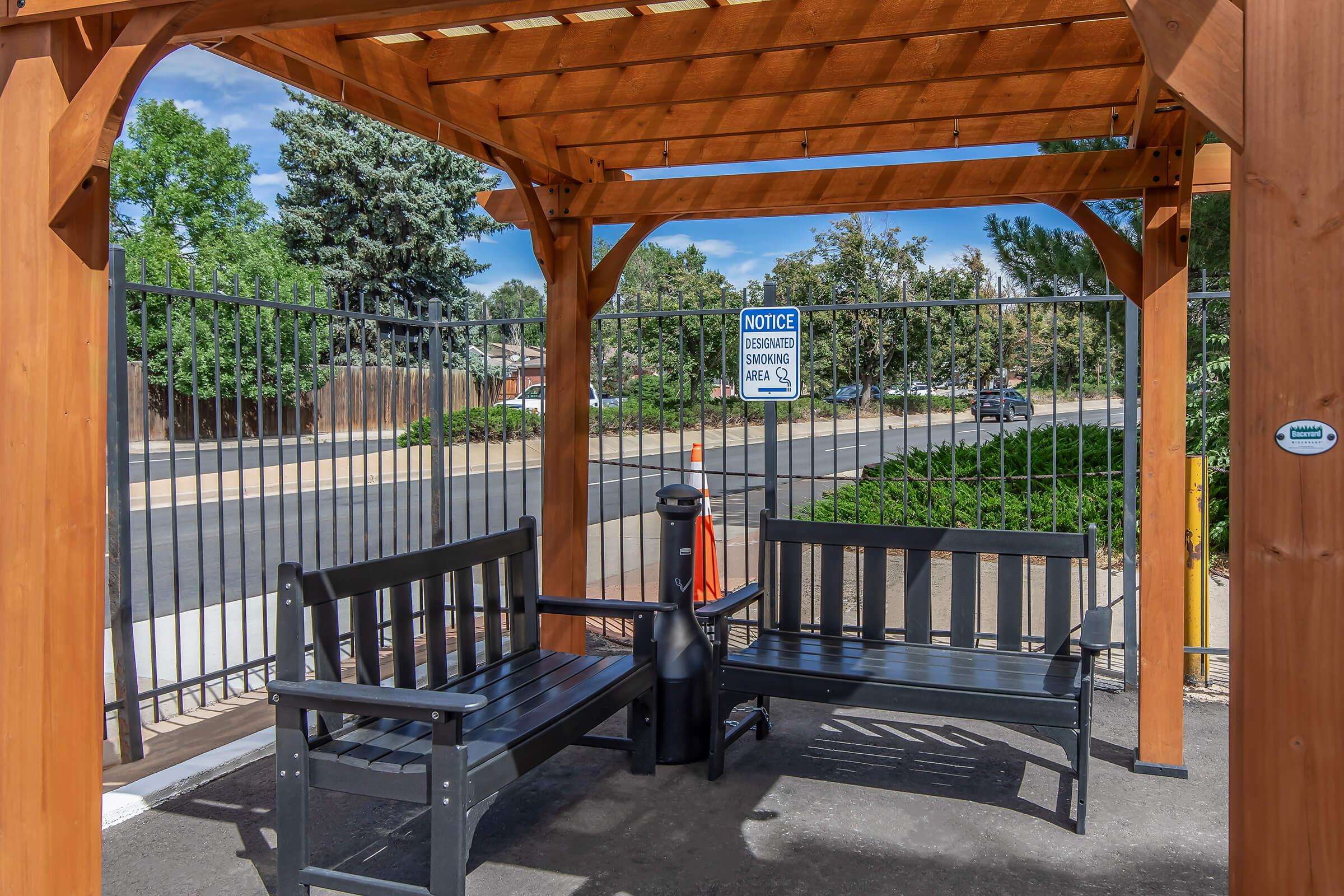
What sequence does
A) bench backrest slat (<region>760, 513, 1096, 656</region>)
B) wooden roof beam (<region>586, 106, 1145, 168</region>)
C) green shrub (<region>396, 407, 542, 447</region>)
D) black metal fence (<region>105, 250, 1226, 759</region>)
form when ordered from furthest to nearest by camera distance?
green shrub (<region>396, 407, 542, 447</region>), black metal fence (<region>105, 250, 1226, 759</region>), wooden roof beam (<region>586, 106, 1145, 168</region>), bench backrest slat (<region>760, 513, 1096, 656</region>)

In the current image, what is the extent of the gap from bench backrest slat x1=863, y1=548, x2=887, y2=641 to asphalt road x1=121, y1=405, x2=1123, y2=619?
702 millimetres

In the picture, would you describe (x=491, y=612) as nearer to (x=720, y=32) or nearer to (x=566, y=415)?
(x=566, y=415)

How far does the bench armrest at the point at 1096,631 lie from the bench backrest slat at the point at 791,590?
1.22 m

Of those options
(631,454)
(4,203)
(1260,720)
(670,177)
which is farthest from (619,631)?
(631,454)

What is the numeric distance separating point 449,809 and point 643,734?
1.39 metres

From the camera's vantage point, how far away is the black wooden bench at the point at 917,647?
3.69 meters

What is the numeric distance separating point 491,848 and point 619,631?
3420 millimetres

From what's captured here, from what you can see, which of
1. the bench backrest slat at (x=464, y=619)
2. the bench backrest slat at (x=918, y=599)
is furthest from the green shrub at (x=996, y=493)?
the bench backrest slat at (x=464, y=619)

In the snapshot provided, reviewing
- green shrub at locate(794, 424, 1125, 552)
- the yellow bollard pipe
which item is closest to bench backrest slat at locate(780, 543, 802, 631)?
the yellow bollard pipe

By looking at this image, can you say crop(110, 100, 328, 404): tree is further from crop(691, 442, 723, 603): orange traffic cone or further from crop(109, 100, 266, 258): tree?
crop(691, 442, 723, 603): orange traffic cone

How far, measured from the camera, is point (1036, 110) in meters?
4.22

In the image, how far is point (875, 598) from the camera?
450cm

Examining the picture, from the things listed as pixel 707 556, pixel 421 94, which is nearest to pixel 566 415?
pixel 421 94

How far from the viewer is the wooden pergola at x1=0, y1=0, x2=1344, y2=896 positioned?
5.76 ft
